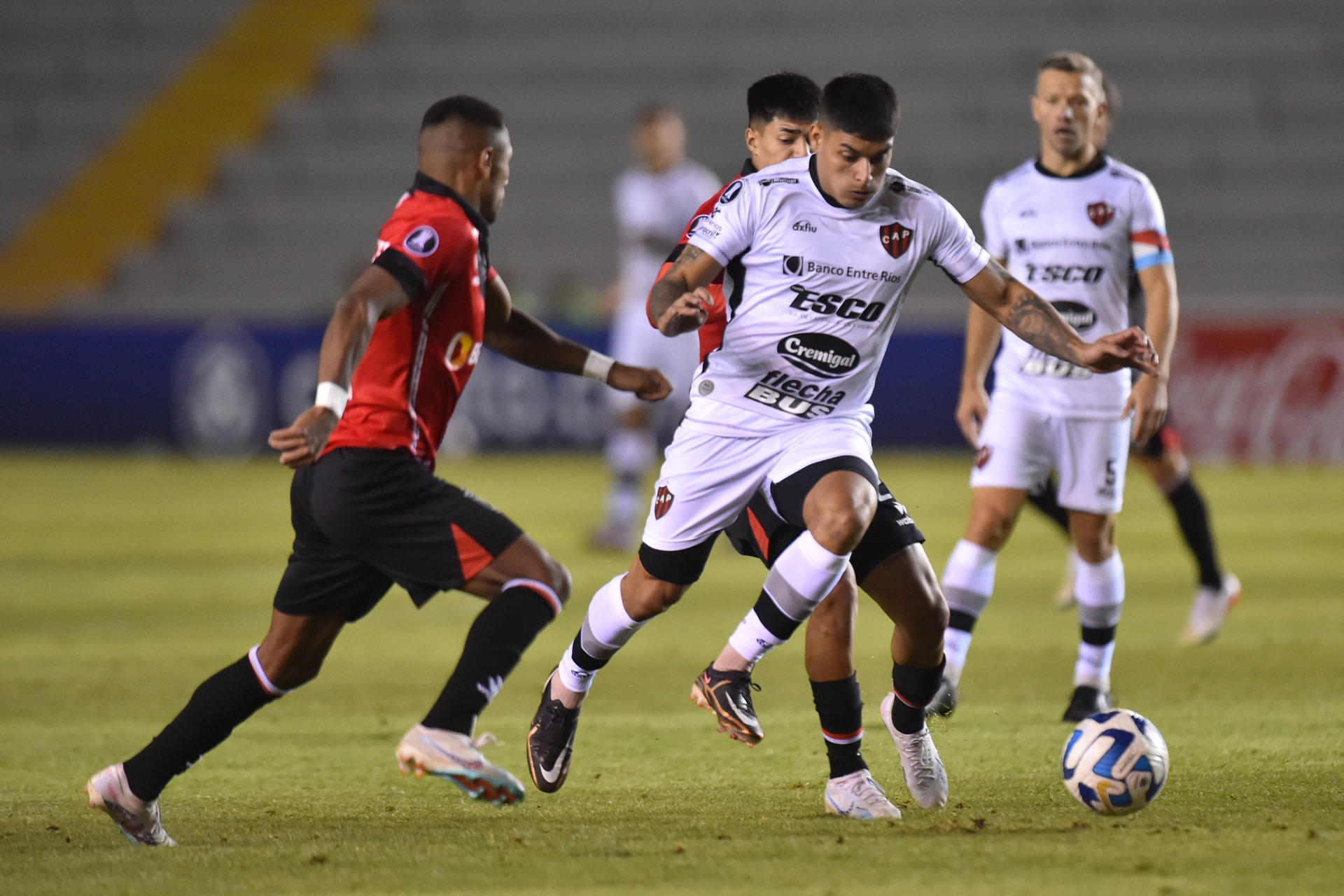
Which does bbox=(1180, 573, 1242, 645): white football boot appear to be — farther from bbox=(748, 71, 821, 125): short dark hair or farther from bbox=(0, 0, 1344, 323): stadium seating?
bbox=(0, 0, 1344, 323): stadium seating

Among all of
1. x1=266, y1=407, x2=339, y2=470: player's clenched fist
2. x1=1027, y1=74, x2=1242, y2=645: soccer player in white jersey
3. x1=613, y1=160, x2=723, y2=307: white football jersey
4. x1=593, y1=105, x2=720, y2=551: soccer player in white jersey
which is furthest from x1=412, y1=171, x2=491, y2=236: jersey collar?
x1=613, y1=160, x2=723, y2=307: white football jersey

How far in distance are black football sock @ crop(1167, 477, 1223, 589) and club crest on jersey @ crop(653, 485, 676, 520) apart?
370 centimetres

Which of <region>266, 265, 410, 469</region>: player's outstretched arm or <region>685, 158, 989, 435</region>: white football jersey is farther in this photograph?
<region>685, 158, 989, 435</region>: white football jersey

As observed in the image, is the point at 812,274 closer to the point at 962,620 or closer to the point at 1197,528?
the point at 962,620

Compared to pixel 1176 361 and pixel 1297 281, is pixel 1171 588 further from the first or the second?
pixel 1297 281

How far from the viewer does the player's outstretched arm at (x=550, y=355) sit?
183 inches

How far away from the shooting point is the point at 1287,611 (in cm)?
818

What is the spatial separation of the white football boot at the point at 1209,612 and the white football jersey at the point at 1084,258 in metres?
1.88

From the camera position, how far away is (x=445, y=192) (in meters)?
4.25

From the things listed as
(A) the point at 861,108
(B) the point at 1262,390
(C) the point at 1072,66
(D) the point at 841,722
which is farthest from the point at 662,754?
(B) the point at 1262,390

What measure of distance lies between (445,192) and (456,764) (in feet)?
4.79

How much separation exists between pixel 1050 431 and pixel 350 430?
280 cm

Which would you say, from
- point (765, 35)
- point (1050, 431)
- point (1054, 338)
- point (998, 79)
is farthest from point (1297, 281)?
point (1054, 338)

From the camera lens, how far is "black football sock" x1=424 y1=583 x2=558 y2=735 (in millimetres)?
3924
